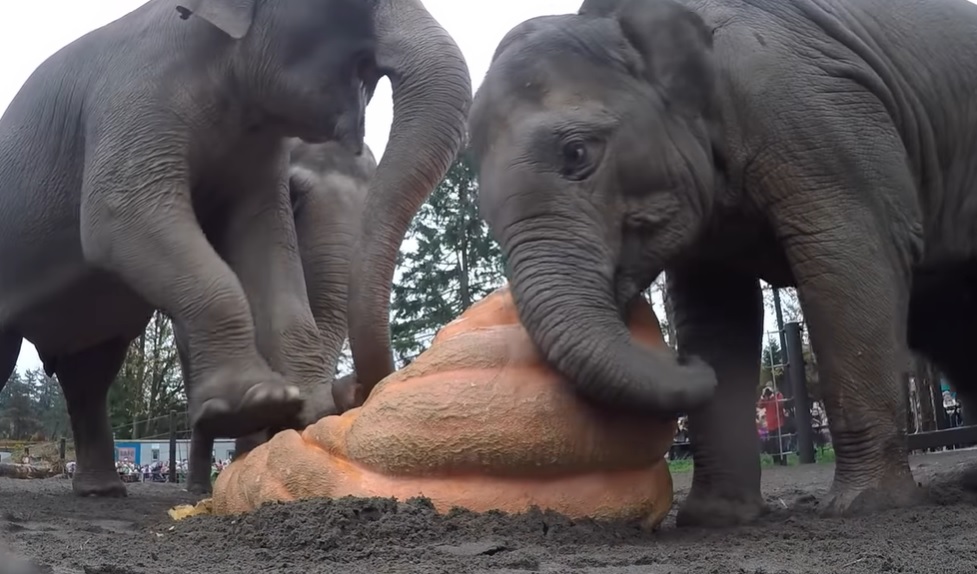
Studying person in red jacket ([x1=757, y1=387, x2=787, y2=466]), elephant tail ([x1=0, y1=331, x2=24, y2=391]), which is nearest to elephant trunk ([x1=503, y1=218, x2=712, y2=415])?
elephant tail ([x1=0, y1=331, x2=24, y2=391])

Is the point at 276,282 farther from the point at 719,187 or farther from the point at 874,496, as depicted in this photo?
the point at 874,496

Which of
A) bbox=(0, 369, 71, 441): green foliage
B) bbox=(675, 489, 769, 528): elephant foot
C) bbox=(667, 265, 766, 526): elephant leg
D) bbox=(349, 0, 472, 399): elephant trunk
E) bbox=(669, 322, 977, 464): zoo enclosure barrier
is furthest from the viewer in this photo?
bbox=(0, 369, 71, 441): green foliage

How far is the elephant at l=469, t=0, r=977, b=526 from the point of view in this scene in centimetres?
379

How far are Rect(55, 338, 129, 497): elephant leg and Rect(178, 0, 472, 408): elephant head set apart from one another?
2.54 m

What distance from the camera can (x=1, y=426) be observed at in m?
33.5

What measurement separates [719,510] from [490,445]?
3.69ft

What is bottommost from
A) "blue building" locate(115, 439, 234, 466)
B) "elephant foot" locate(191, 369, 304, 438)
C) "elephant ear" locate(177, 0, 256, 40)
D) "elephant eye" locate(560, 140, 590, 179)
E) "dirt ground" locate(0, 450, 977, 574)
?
"dirt ground" locate(0, 450, 977, 574)

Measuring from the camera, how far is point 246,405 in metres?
4.78

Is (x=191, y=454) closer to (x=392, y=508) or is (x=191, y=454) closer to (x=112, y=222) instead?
(x=112, y=222)

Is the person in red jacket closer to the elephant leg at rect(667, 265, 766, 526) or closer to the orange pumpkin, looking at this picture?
the elephant leg at rect(667, 265, 766, 526)

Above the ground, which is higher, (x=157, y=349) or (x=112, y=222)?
(x=157, y=349)

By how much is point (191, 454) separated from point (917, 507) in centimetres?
480

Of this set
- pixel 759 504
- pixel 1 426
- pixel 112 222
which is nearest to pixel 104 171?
pixel 112 222

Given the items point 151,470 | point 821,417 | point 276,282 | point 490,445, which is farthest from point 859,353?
point 151,470
